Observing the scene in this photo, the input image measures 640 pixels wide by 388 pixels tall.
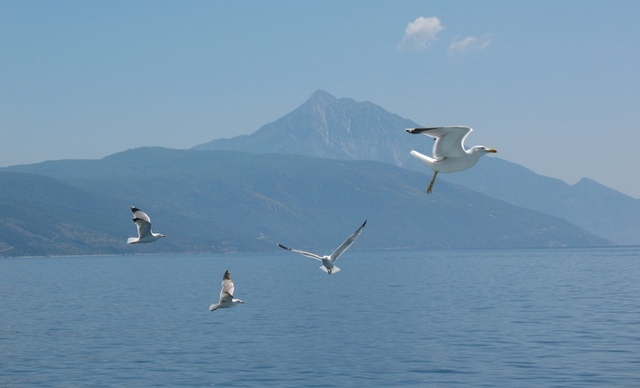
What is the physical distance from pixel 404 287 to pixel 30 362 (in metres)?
92.3

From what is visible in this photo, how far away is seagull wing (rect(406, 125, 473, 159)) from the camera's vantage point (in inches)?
1025

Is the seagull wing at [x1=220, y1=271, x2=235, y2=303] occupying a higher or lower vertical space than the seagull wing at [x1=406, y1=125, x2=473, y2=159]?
lower

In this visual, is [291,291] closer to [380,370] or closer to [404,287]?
[404,287]

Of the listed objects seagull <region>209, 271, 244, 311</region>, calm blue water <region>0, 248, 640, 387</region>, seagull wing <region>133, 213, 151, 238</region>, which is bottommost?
calm blue water <region>0, 248, 640, 387</region>

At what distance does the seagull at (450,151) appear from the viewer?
26266mm

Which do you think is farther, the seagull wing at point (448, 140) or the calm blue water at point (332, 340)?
the calm blue water at point (332, 340)

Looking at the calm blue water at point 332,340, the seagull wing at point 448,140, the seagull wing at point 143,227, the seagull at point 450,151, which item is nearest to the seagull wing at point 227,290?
the seagull wing at point 143,227

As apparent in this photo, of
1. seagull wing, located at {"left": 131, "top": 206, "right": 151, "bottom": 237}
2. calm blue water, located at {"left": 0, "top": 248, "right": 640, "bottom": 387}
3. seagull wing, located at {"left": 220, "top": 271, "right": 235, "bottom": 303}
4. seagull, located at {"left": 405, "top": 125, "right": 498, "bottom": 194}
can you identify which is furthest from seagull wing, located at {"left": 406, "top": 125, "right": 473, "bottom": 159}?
calm blue water, located at {"left": 0, "top": 248, "right": 640, "bottom": 387}

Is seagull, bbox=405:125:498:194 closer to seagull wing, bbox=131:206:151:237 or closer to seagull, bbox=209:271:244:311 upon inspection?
seagull, bbox=209:271:244:311

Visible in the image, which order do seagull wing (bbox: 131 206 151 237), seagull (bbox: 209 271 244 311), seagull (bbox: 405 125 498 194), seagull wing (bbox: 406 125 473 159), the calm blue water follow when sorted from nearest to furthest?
seagull wing (bbox: 406 125 473 159) → seagull (bbox: 405 125 498 194) → seagull (bbox: 209 271 244 311) → seagull wing (bbox: 131 206 151 237) → the calm blue water

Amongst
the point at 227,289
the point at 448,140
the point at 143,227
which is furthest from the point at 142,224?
the point at 448,140

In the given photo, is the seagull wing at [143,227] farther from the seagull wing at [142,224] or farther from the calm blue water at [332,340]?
the calm blue water at [332,340]

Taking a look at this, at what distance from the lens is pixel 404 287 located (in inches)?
5915

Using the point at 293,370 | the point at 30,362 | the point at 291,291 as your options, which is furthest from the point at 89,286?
the point at 293,370
